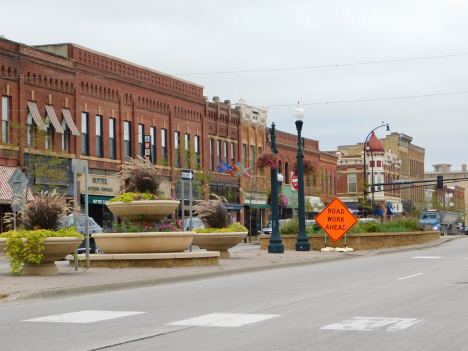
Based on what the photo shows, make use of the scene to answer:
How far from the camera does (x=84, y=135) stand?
42.9m

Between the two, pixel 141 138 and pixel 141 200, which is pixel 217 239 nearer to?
pixel 141 200

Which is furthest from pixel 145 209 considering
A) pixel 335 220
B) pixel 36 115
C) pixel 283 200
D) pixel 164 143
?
pixel 283 200

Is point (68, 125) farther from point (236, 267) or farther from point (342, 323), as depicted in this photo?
point (342, 323)

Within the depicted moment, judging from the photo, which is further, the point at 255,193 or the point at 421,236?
the point at 255,193

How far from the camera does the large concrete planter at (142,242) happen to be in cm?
1944

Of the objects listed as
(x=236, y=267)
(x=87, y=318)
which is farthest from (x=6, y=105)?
(x=87, y=318)

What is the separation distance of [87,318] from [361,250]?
73.3ft

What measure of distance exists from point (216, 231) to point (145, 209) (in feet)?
14.7

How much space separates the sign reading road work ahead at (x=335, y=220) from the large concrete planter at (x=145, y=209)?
31.9 feet

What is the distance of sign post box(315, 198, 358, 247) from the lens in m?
28.4

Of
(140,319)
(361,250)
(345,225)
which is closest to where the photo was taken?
(140,319)

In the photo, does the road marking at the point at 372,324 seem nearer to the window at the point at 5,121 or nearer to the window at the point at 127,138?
the window at the point at 5,121

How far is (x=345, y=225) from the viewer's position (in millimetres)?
28500

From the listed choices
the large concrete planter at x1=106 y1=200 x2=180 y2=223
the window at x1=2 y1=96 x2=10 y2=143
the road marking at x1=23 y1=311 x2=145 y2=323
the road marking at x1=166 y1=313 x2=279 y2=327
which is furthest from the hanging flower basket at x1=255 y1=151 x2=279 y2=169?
the road marking at x1=166 y1=313 x2=279 y2=327
